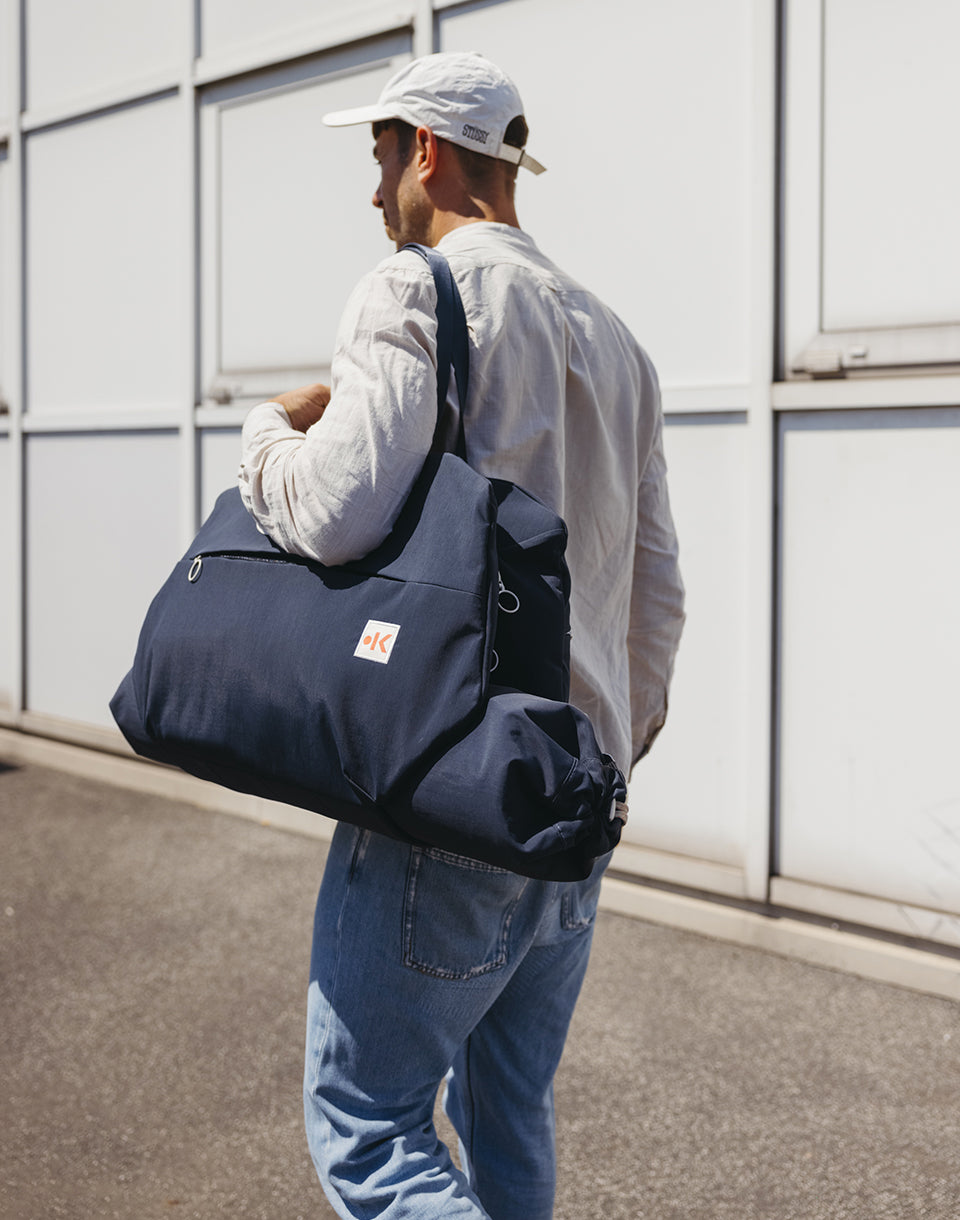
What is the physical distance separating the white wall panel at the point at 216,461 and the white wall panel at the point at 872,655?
88.0 inches

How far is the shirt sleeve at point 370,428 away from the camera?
4.51ft

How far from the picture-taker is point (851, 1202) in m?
2.42

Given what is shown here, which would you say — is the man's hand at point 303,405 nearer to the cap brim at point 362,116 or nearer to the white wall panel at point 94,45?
the cap brim at point 362,116

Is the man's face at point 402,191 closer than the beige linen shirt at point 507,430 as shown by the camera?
No

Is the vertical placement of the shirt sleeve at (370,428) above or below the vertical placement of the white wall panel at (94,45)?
below

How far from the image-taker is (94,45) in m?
5.39

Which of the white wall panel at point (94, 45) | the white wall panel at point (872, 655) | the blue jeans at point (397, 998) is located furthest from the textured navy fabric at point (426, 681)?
the white wall panel at point (94, 45)

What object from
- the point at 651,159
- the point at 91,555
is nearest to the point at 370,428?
the point at 651,159

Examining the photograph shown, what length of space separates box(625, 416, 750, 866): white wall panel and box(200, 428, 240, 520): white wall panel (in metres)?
Result: 1.86

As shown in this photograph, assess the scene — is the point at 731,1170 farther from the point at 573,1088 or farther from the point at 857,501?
the point at 857,501

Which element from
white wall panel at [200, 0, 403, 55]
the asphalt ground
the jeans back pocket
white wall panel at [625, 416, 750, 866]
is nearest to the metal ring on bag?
the jeans back pocket

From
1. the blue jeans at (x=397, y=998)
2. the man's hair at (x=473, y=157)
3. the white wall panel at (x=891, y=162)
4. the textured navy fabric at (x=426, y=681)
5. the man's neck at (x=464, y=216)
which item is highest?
the white wall panel at (x=891, y=162)

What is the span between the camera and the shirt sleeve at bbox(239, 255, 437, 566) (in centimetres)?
137

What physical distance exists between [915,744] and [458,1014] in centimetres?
222
